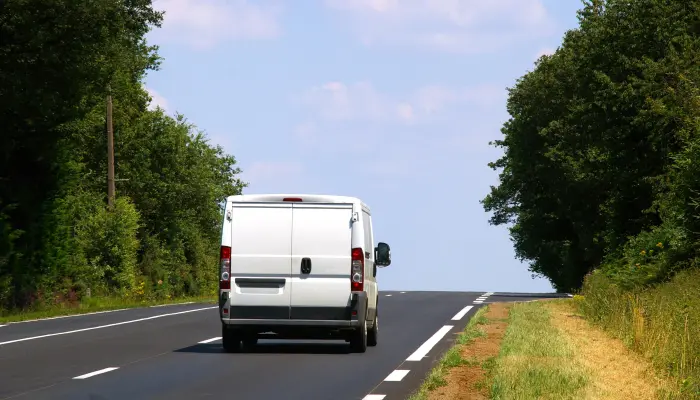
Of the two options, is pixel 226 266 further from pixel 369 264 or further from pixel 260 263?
pixel 369 264

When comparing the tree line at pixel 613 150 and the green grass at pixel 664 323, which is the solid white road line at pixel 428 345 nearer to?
the green grass at pixel 664 323

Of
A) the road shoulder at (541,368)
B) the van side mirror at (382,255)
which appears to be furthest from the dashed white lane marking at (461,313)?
the van side mirror at (382,255)

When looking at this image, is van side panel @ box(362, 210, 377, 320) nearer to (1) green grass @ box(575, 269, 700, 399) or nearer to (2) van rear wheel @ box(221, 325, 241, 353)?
(2) van rear wheel @ box(221, 325, 241, 353)

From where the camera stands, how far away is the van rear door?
756 inches

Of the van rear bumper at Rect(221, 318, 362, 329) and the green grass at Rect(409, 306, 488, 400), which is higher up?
the van rear bumper at Rect(221, 318, 362, 329)

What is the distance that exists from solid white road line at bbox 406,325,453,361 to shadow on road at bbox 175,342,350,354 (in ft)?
3.73

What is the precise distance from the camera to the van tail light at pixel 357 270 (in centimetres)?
1917

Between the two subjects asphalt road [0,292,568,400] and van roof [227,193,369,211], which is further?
van roof [227,193,369,211]

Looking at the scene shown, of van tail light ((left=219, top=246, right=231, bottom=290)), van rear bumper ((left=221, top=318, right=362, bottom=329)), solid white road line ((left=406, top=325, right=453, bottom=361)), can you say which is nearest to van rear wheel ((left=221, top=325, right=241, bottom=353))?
van rear bumper ((left=221, top=318, right=362, bottom=329))

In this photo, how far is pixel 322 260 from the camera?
19.2 meters

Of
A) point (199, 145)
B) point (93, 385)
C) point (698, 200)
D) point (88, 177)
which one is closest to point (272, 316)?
point (93, 385)

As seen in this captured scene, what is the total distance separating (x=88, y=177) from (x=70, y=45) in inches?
1227

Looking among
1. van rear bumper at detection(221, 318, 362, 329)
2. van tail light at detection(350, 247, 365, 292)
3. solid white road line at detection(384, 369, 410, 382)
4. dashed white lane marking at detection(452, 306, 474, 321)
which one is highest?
van tail light at detection(350, 247, 365, 292)

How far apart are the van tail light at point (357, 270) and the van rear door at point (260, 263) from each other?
2.95ft
